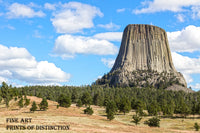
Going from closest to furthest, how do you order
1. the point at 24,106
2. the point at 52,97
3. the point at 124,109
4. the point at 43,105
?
the point at 43,105, the point at 24,106, the point at 124,109, the point at 52,97

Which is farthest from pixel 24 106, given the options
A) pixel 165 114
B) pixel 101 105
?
pixel 165 114

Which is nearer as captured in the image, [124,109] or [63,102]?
[63,102]

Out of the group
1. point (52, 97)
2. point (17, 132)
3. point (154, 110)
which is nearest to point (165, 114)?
point (154, 110)

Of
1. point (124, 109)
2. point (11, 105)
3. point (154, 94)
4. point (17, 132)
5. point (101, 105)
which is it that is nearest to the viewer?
point (17, 132)

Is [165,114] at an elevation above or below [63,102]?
below

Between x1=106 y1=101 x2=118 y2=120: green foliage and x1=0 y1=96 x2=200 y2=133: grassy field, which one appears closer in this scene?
x1=0 y1=96 x2=200 y2=133: grassy field

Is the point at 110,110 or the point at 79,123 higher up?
the point at 110,110

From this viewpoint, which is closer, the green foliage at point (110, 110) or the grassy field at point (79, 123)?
the grassy field at point (79, 123)

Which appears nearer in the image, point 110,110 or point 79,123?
point 79,123

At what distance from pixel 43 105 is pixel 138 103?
6200 cm

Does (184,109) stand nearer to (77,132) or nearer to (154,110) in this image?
(154,110)

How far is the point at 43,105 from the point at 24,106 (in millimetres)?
15043

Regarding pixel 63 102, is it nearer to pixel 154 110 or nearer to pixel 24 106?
pixel 24 106

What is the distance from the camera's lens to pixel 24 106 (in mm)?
95625
